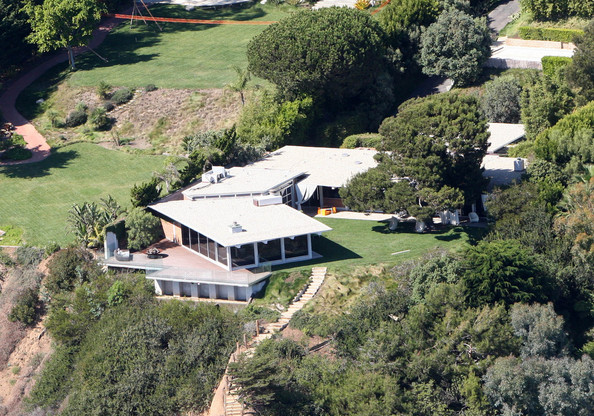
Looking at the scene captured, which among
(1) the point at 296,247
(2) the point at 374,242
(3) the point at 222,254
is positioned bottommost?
(2) the point at 374,242

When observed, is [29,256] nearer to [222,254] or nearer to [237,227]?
[222,254]

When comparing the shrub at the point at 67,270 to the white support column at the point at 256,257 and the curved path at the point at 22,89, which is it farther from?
the curved path at the point at 22,89

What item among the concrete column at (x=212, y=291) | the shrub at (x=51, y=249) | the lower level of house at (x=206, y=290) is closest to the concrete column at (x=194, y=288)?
the lower level of house at (x=206, y=290)

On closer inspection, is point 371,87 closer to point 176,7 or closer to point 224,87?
point 224,87

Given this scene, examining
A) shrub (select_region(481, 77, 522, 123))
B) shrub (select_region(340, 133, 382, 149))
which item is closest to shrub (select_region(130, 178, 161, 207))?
shrub (select_region(340, 133, 382, 149))

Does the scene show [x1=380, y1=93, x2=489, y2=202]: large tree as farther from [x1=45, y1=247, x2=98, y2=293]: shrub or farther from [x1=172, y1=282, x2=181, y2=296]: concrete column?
[x1=45, y1=247, x2=98, y2=293]: shrub

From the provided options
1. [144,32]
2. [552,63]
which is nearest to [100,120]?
[144,32]
